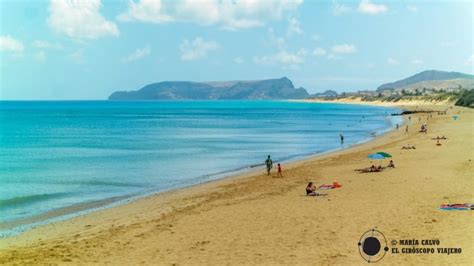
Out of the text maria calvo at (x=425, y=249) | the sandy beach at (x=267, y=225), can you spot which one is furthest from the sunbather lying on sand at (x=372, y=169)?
the text maria calvo at (x=425, y=249)

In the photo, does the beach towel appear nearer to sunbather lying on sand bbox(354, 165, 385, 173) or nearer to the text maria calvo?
the text maria calvo

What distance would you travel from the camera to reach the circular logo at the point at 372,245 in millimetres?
13055

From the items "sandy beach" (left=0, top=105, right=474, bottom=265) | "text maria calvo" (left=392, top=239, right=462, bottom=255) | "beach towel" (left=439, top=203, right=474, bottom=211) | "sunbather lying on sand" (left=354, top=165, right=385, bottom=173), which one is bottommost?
"sunbather lying on sand" (left=354, top=165, right=385, bottom=173)

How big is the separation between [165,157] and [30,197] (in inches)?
749

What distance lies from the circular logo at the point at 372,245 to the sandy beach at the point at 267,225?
173mm

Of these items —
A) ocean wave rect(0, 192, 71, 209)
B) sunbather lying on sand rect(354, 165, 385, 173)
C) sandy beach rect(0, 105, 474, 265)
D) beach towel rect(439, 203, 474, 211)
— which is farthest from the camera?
sunbather lying on sand rect(354, 165, 385, 173)

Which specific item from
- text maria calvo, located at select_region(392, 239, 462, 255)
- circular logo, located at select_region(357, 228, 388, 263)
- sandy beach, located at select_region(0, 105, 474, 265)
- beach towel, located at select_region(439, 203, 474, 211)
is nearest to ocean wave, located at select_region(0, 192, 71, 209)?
sandy beach, located at select_region(0, 105, 474, 265)

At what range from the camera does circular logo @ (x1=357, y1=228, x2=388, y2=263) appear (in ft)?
42.8

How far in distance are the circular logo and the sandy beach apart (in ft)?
0.57

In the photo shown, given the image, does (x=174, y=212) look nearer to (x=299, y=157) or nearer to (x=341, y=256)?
(x=341, y=256)

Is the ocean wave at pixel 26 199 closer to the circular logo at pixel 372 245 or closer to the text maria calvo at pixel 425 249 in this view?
the circular logo at pixel 372 245

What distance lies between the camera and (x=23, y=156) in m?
46.8

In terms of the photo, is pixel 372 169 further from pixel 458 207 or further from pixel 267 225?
pixel 267 225

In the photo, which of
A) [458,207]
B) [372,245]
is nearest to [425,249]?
[372,245]
